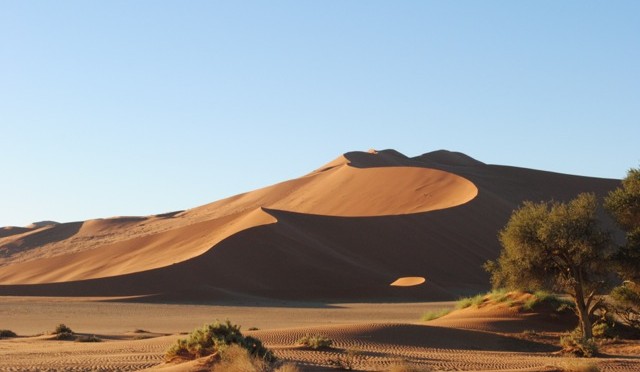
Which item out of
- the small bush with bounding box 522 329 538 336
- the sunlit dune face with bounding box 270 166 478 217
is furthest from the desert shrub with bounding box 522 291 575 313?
the sunlit dune face with bounding box 270 166 478 217

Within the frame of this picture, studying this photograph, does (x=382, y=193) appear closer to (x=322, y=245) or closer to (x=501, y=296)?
(x=322, y=245)

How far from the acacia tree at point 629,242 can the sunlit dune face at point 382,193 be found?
149 ft

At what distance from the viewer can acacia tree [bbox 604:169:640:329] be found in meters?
27.0

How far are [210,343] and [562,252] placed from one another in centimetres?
1142

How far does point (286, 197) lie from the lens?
9900 centimetres

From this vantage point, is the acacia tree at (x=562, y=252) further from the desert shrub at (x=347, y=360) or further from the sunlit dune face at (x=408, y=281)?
the sunlit dune face at (x=408, y=281)

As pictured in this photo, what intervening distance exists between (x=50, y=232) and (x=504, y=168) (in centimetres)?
4786

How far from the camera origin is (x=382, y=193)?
84.6 m

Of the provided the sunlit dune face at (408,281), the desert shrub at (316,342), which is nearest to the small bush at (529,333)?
the desert shrub at (316,342)

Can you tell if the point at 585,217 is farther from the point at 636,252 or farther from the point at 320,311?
the point at 320,311

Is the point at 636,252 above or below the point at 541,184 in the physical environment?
below

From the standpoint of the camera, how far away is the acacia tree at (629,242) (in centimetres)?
2695

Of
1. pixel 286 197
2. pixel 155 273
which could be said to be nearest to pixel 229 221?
pixel 155 273

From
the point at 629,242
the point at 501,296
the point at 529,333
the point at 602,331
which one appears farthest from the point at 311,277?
the point at 629,242
